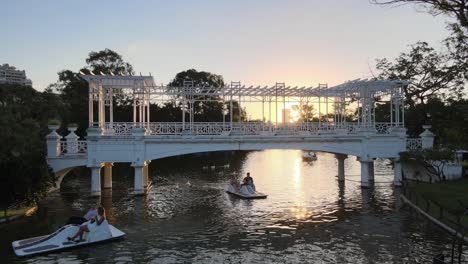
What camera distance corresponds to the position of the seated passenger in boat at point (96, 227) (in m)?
17.5

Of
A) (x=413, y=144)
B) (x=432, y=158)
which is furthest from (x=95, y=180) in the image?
(x=413, y=144)

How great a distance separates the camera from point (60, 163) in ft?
92.8

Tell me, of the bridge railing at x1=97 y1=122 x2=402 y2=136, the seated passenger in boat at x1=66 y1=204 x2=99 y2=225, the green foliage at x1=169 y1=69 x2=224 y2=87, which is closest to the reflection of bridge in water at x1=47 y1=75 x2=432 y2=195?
the bridge railing at x1=97 y1=122 x2=402 y2=136

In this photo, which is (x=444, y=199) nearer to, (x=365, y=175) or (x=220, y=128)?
(x=365, y=175)

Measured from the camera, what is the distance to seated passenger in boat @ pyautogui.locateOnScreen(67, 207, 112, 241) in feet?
57.5

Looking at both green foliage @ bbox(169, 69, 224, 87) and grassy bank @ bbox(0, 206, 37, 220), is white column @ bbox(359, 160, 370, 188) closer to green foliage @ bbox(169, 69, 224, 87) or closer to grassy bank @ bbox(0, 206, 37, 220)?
grassy bank @ bbox(0, 206, 37, 220)

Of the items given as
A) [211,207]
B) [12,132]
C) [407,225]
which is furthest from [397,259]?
[12,132]

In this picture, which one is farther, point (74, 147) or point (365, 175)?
point (365, 175)

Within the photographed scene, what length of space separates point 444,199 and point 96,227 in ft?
55.6

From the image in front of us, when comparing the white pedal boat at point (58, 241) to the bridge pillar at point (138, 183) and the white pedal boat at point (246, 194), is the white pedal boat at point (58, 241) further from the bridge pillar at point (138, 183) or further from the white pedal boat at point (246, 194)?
the white pedal boat at point (246, 194)

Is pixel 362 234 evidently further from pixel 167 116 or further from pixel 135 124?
pixel 167 116

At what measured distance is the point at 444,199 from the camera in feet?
78.9

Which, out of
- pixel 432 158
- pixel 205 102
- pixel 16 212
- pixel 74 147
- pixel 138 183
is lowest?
pixel 16 212

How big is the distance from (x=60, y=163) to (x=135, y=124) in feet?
16.4
